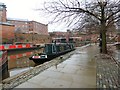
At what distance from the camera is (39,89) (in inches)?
179

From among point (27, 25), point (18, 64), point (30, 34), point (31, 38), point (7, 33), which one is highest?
point (27, 25)

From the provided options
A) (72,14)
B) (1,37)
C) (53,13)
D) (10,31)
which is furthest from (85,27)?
(10,31)

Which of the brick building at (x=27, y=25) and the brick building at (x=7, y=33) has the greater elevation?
the brick building at (x=27, y=25)

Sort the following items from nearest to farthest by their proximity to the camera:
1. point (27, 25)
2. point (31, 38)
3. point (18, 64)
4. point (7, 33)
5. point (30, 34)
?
point (18, 64)
point (7, 33)
point (31, 38)
point (30, 34)
point (27, 25)

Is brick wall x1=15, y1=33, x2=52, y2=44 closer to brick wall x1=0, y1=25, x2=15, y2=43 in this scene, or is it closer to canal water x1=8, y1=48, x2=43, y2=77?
brick wall x1=0, y1=25, x2=15, y2=43

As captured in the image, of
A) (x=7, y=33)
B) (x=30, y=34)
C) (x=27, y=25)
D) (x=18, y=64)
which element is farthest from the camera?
(x=27, y=25)

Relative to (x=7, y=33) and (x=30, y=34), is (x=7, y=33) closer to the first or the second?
(x=7, y=33)

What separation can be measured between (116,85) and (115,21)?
35.3 ft

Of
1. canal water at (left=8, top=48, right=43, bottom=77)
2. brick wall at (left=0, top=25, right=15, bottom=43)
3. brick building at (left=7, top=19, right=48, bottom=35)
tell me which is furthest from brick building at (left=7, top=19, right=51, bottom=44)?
canal water at (left=8, top=48, right=43, bottom=77)

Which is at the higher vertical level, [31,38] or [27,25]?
[27,25]

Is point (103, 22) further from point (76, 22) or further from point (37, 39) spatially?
point (37, 39)

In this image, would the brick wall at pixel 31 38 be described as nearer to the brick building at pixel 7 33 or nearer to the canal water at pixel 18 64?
the brick building at pixel 7 33

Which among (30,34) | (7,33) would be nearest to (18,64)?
(7,33)

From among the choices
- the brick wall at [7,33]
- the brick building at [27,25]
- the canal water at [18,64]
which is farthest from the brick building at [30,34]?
the canal water at [18,64]
